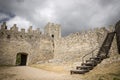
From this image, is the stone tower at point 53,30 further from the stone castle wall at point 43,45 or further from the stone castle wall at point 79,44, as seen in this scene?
the stone castle wall at point 79,44

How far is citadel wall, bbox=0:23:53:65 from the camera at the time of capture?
20.9 meters

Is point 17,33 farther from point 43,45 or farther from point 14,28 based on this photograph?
point 43,45

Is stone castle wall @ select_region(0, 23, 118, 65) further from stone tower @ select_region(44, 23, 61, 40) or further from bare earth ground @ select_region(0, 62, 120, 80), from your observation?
stone tower @ select_region(44, 23, 61, 40)

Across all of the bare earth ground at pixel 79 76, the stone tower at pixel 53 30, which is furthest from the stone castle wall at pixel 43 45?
the stone tower at pixel 53 30

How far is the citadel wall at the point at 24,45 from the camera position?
68.5 feet

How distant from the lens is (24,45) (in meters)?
22.2

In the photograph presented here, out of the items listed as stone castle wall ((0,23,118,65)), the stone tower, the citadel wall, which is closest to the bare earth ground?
stone castle wall ((0,23,118,65))

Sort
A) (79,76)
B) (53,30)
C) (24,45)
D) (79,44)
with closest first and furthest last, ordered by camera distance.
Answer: (79,76) → (79,44) → (24,45) → (53,30)

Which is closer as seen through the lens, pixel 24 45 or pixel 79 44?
pixel 79 44

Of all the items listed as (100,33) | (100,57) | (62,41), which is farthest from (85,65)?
(62,41)

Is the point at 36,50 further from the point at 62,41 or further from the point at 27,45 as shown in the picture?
the point at 62,41

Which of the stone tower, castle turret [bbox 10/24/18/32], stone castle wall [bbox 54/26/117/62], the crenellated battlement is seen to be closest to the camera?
stone castle wall [bbox 54/26/117/62]

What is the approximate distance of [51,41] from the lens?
23.9 metres

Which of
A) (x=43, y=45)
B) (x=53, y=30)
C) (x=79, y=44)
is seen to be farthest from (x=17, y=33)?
(x=53, y=30)
